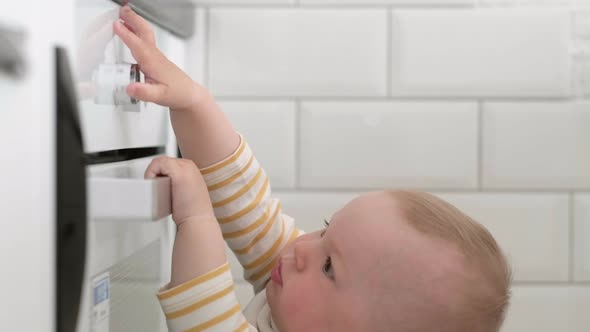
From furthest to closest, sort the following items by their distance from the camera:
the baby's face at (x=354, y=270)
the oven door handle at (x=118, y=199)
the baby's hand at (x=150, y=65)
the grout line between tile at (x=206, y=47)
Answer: the grout line between tile at (x=206, y=47)
the baby's face at (x=354, y=270)
the baby's hand at (x=150, y=65)
the oven door handle at (x=118, y=199)

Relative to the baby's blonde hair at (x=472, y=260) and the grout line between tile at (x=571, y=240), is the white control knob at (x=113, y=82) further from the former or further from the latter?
the grout line between tile at (x=571, y=240)

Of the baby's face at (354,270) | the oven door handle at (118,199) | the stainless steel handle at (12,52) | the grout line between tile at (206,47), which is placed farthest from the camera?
the grout line between tile at (206,47)

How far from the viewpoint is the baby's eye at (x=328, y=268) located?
857 mm

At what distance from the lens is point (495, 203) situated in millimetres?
1230

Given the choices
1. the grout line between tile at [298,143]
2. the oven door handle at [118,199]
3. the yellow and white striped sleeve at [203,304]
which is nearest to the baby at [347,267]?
the yellow and white striped sleeve at [203,304]

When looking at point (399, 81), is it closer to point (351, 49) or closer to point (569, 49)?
point (351, 49)

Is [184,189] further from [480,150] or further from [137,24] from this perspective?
[480,150]

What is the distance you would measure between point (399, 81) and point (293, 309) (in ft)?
1.62

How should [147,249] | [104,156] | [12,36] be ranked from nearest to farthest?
[12,36]
[104,156]
[147,249]

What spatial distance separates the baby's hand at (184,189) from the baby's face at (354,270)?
15 centimetres

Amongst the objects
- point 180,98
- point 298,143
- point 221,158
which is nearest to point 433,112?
point 298,143

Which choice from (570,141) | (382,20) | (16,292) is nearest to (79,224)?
(16,292)

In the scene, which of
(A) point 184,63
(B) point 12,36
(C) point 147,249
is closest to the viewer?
(B) point 12,36

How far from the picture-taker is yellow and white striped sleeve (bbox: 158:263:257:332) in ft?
2.44
